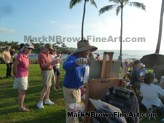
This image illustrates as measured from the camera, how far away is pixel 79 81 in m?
4.69

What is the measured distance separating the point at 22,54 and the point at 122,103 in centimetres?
321

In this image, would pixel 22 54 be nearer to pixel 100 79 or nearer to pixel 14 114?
pixel 14 114

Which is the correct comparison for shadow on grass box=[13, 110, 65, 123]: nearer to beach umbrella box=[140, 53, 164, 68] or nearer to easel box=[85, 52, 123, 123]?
easel box=[85, 52, 123, 123]

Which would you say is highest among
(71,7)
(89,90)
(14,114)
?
(71,7)

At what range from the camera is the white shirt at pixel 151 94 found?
Result: 261 inches

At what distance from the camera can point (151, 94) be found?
6633 millimetres

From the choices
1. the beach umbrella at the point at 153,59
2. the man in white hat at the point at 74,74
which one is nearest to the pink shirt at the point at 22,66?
the man in white hat at the point at 74,74

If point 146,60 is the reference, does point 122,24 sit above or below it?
above

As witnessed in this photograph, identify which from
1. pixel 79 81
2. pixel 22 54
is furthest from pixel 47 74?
pixel 79 81

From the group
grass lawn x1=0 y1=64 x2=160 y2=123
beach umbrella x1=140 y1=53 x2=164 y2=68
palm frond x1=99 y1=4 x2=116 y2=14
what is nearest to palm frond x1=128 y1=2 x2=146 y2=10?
palm frond x1=99 y1=4 x2=116 y2=14

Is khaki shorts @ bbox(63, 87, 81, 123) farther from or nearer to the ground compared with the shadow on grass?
farther from the ground

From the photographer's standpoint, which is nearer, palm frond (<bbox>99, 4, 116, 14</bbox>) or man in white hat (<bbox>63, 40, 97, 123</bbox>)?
man in white hat (<bbox>63, 40, 97, 123</bbox>)

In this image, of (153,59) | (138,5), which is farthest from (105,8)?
(153,59)

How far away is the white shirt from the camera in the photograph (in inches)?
261
